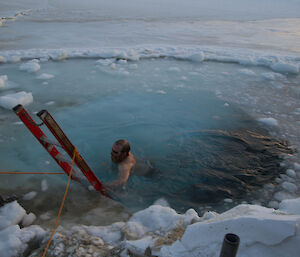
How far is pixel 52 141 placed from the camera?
2449 millimetres

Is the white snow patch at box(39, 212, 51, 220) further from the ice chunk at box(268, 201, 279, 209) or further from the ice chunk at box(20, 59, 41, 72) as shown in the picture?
the ice chunk at box(20, 59, 41, 72)

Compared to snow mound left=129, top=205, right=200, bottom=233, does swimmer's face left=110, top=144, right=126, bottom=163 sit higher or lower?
higher

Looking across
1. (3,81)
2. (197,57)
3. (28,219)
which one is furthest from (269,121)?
(3,81)

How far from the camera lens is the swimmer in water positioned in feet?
10.6

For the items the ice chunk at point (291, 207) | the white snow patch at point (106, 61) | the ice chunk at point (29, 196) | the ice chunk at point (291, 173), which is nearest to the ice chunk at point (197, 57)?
the white snow patch at point (106, 61)

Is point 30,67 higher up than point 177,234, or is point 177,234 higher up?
point 30,67

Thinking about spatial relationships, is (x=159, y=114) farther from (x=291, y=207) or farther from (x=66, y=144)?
(x=291, y=207)

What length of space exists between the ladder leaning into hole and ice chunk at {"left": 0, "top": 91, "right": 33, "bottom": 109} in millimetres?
2766

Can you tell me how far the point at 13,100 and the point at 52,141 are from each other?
302cm

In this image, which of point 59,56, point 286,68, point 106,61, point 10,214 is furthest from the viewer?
point 59,56

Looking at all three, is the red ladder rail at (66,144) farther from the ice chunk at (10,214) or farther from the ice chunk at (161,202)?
the ice chunk at (10,214)

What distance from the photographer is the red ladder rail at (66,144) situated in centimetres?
218

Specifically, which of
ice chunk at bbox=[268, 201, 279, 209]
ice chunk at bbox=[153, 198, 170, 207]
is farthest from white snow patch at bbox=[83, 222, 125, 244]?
ice chunk at bbox=[268, 201, 279, 209]

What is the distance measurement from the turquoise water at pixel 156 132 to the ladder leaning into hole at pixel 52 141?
60 centimetres
